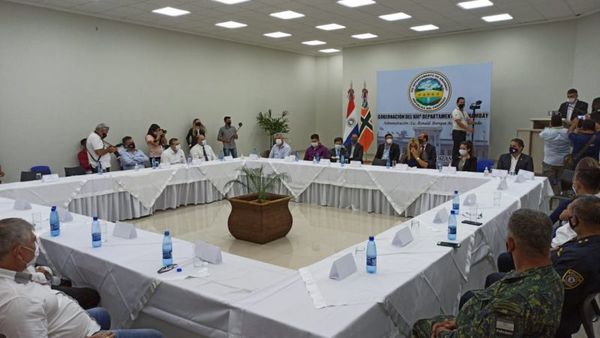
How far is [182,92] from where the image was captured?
9.98m

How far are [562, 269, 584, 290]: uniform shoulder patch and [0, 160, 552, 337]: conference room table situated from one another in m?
0.65

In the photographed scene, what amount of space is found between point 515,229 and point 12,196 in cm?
506

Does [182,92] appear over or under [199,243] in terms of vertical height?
over

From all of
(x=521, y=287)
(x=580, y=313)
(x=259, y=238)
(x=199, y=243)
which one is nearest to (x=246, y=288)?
(x=199, y=243)

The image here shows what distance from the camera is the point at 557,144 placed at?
21.0 feet

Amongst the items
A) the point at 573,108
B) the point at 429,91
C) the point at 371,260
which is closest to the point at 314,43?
the point at 429,91

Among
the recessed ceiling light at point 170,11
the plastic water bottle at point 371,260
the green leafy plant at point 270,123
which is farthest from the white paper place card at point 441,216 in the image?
the green leafy plant at point 270,123

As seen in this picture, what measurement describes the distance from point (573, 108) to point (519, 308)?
7.32m

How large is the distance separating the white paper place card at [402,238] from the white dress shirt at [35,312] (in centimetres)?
179

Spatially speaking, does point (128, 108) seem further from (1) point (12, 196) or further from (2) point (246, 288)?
(2) point (246, 288)

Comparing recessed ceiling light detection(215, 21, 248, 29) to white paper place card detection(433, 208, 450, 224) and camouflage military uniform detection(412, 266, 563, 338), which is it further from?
A: camouflage military uniform detection(412, 266, 563, 338)

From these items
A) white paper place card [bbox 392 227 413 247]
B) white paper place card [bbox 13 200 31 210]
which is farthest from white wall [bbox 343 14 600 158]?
white paper place card [bbox 13 200 31 210]

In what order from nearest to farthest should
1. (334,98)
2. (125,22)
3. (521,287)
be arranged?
(521,287) < (125,22) < (334,98)

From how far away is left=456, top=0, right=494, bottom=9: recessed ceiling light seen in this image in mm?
7470
